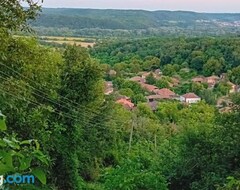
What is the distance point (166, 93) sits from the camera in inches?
1663

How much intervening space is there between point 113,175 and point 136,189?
20.8 inches

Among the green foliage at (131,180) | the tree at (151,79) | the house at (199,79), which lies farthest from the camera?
the tree at (151,79)

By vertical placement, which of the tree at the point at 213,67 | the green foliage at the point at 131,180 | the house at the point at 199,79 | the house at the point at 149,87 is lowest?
the house at the point at 149,87

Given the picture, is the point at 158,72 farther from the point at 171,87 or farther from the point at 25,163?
the point at 25,163

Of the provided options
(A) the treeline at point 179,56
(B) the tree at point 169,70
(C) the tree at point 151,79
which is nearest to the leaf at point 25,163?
(A) the treeline at point 179,56

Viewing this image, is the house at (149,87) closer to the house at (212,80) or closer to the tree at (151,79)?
the tree at (151,79)

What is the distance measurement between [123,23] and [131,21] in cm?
429

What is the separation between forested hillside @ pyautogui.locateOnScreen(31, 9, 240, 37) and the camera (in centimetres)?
11075

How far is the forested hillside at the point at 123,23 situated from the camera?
363ft

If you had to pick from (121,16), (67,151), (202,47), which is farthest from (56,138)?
(121,16)

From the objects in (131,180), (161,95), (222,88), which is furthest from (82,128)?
(222,88)

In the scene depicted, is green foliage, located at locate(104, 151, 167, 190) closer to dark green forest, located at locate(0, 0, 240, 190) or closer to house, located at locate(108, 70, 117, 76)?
dark green forest, located at locate(0, 0, 240, 190)

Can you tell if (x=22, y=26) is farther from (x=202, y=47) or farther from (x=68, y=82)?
(x=202, y=47)

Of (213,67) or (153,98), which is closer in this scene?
(153,98)
